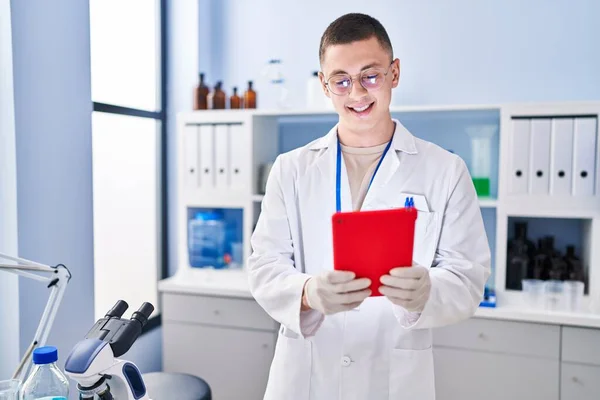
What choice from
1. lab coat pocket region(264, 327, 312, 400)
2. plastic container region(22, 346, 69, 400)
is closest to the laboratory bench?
lab coat pocket region(264, 327, 312, 400)

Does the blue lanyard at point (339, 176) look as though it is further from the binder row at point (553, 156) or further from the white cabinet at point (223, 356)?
the white cabinet at point (223, 356)

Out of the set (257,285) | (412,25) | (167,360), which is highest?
(412,25)

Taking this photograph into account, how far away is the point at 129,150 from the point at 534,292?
6.62ft

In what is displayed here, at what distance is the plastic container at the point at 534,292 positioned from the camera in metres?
2.21

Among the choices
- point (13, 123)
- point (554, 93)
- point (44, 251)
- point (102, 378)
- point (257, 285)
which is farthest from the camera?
point (554, 93)

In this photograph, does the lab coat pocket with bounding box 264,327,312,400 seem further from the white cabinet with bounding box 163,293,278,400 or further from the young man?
the white cabinet with bounding box 163,293,278,400

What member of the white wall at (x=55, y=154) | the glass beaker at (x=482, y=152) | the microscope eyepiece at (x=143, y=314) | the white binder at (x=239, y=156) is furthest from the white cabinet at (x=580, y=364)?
the white wall at (x=55, y=154)

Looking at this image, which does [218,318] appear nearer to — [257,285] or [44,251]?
[44,251]

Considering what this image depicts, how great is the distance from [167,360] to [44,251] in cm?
91

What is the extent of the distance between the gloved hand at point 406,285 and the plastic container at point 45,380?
26.4 inches

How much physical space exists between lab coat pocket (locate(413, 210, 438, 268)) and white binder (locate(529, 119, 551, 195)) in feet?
3.56

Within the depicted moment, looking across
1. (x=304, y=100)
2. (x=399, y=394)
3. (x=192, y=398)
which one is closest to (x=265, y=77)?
(x=304, y=100)

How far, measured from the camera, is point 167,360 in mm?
2602

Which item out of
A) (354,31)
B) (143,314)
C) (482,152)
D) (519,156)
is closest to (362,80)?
(354,31)
